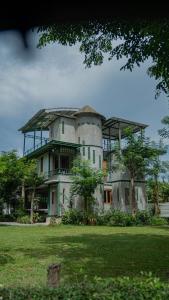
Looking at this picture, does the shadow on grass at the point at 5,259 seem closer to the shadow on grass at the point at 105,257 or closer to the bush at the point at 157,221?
the shadow on grass at the point at 105,257

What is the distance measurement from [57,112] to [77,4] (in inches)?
1256

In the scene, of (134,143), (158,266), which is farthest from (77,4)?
(134,143)

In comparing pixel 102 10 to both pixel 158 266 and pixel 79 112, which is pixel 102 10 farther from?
pixel 79 112

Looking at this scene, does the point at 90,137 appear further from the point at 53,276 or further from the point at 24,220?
the point at 53,276

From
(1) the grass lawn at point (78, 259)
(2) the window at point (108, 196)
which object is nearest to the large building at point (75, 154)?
(2) the window at point (108, 196)

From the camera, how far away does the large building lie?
99.0 feet

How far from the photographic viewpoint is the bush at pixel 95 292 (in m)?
3.65

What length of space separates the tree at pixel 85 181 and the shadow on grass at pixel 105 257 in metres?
13.6

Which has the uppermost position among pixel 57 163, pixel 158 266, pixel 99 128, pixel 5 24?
pixel 99 128

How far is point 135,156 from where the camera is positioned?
2909 centimetres

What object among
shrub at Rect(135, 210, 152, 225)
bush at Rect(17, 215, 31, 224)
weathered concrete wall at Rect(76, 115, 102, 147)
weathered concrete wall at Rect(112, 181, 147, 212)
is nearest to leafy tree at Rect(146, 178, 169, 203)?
weathered concrete wall at Rect(112, 181, 147, 212)

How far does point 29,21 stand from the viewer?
1.05m

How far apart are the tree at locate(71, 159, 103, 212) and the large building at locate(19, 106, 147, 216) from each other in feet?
3.59

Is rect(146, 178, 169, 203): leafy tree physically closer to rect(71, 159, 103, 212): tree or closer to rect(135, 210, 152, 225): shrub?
rect(135, 210, 152, 225): shrub
